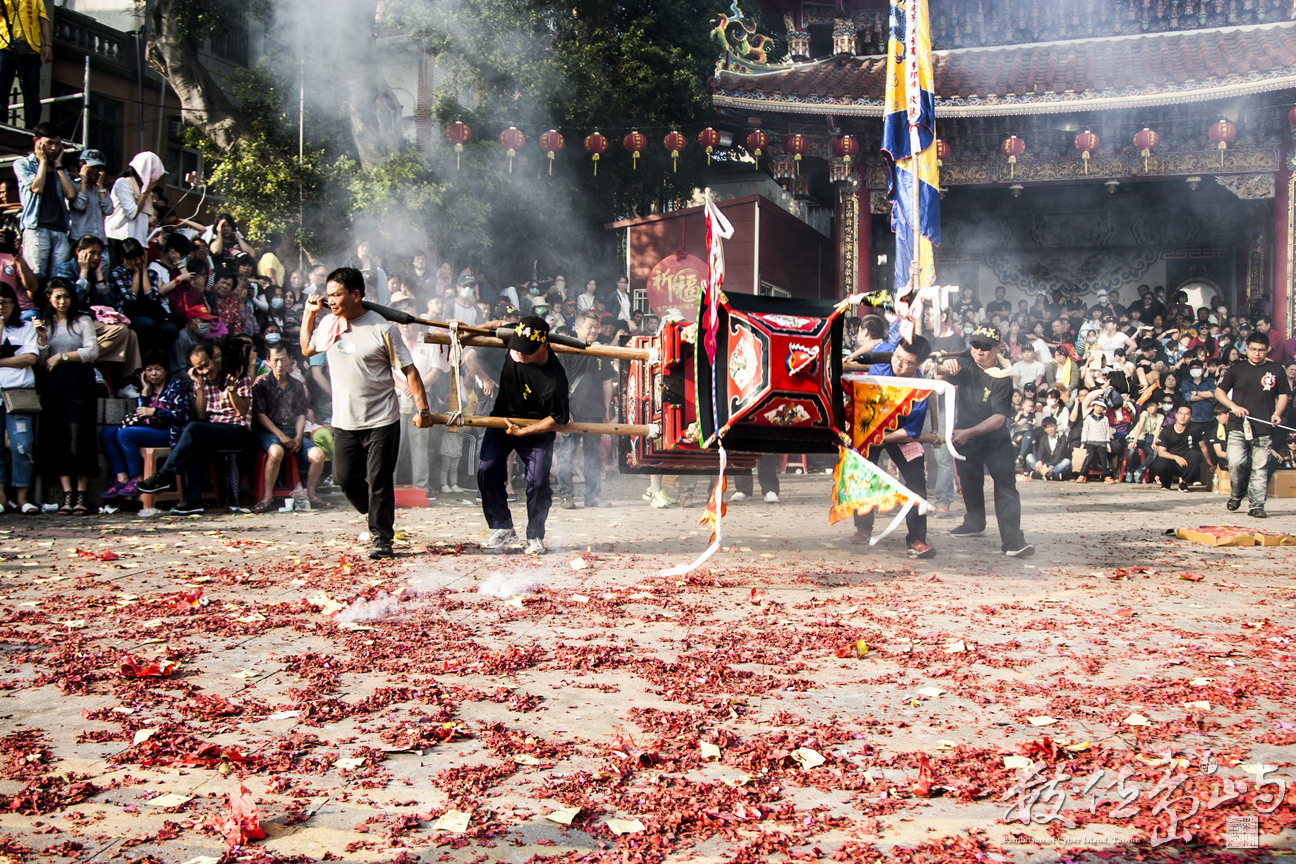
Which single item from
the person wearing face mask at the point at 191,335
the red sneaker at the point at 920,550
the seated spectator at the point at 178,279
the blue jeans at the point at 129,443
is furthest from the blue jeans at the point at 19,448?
the red sneaker at the point at 920,550

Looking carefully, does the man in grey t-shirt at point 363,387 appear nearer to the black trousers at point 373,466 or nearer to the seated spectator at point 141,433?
the black trousers at point 373,466

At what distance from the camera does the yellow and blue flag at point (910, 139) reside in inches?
399

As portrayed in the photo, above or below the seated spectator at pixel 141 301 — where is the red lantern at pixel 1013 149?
above

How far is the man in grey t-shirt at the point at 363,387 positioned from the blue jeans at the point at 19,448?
136 inches

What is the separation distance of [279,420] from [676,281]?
1017 cm

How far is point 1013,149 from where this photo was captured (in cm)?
1623

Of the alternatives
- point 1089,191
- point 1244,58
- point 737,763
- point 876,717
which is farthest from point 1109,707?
point 1089,191

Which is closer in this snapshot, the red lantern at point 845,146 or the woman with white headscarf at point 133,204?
the woman with white headscarf at point 133,204

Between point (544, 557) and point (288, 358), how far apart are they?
4138 mm

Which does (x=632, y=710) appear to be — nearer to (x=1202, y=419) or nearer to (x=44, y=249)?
(x=44, y=249)

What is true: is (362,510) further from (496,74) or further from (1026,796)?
(496,74)

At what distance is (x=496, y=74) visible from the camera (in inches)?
670

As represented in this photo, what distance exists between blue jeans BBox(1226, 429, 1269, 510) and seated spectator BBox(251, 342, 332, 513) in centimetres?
904

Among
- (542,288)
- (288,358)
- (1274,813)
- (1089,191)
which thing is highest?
(1089,191)
